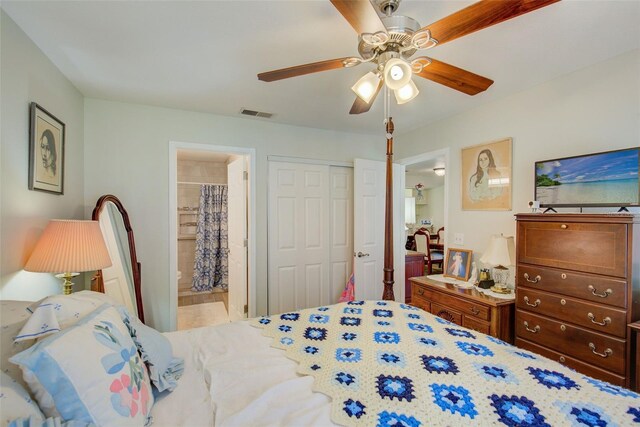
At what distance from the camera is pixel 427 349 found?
4.54 feet

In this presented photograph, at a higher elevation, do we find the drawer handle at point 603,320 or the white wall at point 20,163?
the white wall at point 20,163

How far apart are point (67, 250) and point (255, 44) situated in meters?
1.62

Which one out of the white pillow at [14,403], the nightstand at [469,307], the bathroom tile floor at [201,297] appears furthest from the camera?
the bathroom tile floor at [201,297]

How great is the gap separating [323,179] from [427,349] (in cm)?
251

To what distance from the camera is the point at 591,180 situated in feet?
6.46

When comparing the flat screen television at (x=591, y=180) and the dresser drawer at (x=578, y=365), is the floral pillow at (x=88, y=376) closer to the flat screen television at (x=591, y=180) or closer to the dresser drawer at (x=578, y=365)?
the dresser drawer at (x=578, y=365)

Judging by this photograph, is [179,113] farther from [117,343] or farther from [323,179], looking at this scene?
[117,343]

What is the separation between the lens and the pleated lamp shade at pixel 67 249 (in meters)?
1.62

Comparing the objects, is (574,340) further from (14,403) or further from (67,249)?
(67,249)

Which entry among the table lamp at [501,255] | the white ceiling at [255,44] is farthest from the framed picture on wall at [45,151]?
the table lamp at [501,255]

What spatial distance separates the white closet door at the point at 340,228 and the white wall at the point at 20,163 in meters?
2.57

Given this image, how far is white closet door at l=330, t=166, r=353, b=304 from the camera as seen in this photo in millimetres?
3701

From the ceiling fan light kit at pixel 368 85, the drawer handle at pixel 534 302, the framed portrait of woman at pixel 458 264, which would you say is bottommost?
the drawer handle at pixel 534 302

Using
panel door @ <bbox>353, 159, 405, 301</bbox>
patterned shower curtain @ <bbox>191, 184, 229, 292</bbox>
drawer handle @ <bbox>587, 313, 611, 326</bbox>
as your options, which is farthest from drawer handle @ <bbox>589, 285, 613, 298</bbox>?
patterned shower curtain @ <bbox>191, 184, 229, 292</bbox>
